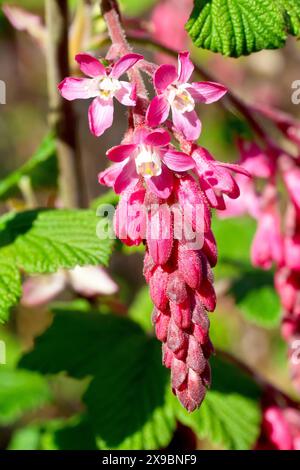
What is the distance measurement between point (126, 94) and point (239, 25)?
268mm

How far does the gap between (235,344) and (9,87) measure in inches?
79.1

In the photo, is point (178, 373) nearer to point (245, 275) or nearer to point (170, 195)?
point (170, 195)

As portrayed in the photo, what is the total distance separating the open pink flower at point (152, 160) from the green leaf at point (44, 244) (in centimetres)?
36

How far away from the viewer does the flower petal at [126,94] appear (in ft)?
3.75

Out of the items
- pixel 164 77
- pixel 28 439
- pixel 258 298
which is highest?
pixel 164 77

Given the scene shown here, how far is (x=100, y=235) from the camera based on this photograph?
5.00 feet

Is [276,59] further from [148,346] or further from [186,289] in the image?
[186,289]

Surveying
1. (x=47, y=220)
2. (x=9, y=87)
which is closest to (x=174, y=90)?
(x=47, y=220)

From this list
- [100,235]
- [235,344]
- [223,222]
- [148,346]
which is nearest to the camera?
[100,235]

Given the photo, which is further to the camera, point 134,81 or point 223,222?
point 223,222

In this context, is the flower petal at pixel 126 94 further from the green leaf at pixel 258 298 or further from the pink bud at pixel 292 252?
the green leaf at pixel 258 298

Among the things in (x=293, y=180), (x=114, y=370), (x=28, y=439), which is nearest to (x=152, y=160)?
(x=293, y=180)

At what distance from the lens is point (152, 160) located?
3.60 feet

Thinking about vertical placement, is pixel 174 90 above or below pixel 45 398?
above
